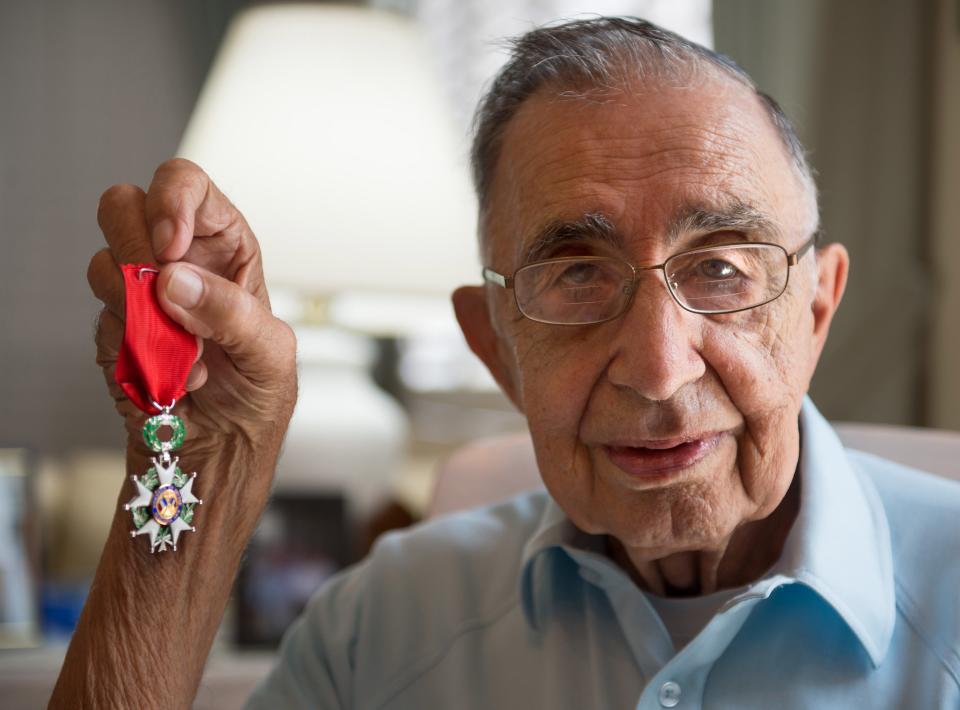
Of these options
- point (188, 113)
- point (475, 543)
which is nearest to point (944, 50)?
point (475, 543)

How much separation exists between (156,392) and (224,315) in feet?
0.29

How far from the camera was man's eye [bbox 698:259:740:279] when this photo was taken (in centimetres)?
106

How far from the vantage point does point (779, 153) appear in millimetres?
1110

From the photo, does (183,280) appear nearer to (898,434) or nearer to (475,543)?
(475,543)

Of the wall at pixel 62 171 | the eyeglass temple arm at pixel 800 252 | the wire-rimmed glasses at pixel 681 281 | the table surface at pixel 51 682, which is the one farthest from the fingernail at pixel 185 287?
the wall at pixel 62 171

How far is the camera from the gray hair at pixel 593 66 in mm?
1106

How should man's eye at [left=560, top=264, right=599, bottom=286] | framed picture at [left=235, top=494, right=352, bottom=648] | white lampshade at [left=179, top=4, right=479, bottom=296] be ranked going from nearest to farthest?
1. man's eye at [left=560, top=264, right=599, bottom=286]
2. white lampshade at [left=179, top=4, right=479, bottom=296]
3. framed picture at [left=235, top=494, right=352, bottom=648]

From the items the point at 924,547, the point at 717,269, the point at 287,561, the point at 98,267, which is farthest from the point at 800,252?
the point at 287,561

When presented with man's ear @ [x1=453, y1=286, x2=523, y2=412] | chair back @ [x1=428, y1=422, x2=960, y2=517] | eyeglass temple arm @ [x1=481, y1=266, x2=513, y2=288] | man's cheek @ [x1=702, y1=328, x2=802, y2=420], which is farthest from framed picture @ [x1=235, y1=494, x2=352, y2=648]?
man's cheek @ [x1=702, y1=328, x2=802, y2=420]

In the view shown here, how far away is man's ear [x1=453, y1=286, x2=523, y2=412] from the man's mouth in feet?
0.78

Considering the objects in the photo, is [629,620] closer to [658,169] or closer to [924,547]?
[924,547]

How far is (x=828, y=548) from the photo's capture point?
3.46 ft

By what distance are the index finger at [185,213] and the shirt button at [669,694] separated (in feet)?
1.85

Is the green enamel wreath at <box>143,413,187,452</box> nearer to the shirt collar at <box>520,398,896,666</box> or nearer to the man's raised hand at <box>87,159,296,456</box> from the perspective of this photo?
the man's raised hand at <box>87,159,296,456</box>
